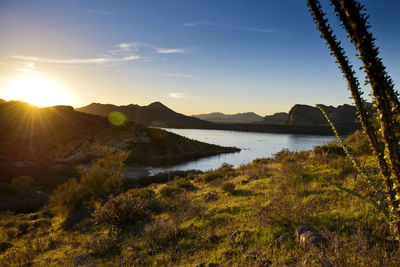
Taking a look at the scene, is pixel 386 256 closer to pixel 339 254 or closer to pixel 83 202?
pixel 339 254

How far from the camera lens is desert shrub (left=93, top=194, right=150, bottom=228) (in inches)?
301

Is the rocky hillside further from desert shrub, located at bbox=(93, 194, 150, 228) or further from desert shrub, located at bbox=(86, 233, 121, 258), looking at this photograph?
desert shrub, located at bbox=(86, 233, 121, 258)

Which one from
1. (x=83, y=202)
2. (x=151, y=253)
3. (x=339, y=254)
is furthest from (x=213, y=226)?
(x=83, y=202)

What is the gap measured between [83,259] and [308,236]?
5280 mm

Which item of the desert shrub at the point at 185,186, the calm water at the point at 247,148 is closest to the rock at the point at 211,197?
the desert shrub at the point at 185,186

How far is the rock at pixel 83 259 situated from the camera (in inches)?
206

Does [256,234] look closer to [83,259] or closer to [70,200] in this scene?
[83,259]

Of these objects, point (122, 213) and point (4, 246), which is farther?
point (4, 246)

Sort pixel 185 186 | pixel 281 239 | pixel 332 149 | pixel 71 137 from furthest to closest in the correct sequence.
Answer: pixel 71 137 → pixel 185 186 → pixel 332 149 → pixel 281 239

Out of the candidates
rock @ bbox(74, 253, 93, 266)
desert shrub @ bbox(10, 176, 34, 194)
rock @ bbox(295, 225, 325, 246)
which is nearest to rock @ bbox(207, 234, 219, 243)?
rock @ bbox(295, 225, 325, 246)

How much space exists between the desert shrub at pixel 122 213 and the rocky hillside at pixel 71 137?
4504 centimetres

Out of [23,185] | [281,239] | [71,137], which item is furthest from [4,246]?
[71,137]

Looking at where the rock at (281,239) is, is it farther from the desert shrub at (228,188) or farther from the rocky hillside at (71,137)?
the rocky hillside at (71,137)

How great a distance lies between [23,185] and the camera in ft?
86.3
